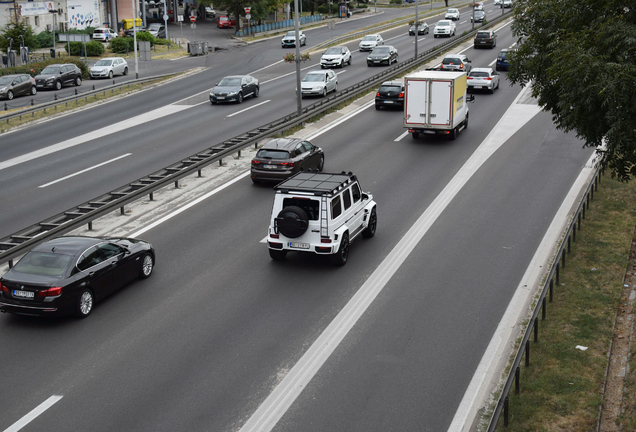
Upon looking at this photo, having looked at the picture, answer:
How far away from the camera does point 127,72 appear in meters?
53.8

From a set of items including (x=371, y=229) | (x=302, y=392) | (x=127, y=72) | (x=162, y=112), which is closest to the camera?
(x=302, y=392)

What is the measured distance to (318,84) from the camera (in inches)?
1539

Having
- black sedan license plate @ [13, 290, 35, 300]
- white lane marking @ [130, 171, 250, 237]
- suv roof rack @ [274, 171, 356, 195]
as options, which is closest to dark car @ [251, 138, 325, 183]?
white lane marking @ [130, 171, 250, 237]

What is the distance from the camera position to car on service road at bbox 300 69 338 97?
1532 inches

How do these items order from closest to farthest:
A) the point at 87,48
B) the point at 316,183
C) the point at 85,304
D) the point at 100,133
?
1. the point at 85,304
2. the point at 316,183
3. the point at 100,133
4. the point at 87,48

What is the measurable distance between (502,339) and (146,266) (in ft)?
25.5

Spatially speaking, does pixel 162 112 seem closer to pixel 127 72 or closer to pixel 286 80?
pixel 286 80

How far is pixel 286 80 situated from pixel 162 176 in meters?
25.7

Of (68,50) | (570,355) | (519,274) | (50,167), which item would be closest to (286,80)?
(50,167)

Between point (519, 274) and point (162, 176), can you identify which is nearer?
point (519, 274)

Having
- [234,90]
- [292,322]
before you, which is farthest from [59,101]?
[292,322]

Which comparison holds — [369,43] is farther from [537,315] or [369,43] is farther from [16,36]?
[537,315]

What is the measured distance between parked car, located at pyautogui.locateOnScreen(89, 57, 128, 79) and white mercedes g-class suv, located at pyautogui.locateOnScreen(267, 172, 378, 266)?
128ft

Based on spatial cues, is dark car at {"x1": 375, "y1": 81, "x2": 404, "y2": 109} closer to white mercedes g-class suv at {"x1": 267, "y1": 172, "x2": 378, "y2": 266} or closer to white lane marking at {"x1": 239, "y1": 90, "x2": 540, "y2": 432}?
white lane marking at {"x1": 239, "y1": 90, "x2": 540, "y2": 432}
